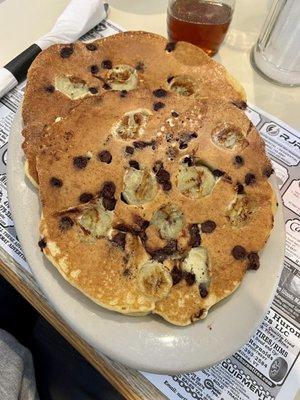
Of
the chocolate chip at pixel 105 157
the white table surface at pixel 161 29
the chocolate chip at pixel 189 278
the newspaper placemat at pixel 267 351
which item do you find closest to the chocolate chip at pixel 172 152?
the chocolate chip at pixel 105 157

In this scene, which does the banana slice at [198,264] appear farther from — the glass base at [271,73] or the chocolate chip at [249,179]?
the glass base at [271,73]

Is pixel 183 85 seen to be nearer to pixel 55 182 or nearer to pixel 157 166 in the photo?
pixel 157 166

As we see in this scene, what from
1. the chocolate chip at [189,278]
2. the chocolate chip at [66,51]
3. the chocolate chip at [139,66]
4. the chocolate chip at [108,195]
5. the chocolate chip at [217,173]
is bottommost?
the chocolate chip at [189,278]

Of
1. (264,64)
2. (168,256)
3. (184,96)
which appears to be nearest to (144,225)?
(168,256)

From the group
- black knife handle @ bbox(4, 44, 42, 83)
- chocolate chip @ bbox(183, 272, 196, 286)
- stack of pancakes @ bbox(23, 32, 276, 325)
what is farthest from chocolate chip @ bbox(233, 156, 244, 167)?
black knife handle @ bbox(4, 44, 42, 83)

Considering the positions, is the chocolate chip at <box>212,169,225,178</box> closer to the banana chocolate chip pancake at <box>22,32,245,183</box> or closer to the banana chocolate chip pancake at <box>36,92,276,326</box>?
the banana chocolate chip pancake at <box>36,92,276,326</box>

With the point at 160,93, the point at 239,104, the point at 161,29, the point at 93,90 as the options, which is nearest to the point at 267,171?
the point at 239,104
